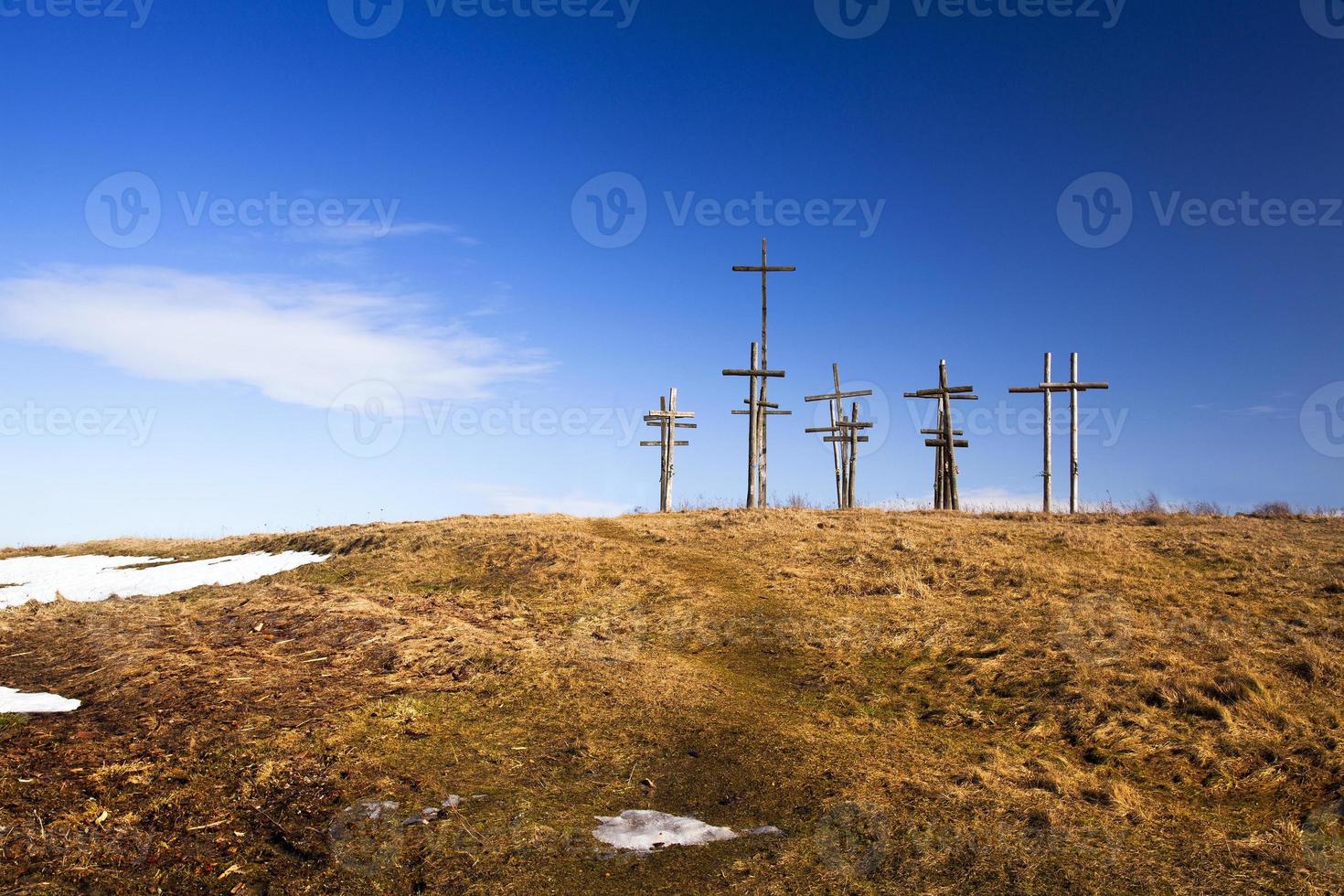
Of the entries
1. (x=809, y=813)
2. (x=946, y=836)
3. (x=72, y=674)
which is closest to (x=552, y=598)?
(x=72, y=674)

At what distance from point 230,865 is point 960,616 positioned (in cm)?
1102

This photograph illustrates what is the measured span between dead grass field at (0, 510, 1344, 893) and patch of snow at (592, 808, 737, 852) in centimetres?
15

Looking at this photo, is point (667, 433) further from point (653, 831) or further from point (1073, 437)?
point (653, 831)

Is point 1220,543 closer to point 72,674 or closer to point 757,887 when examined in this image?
point 757,887

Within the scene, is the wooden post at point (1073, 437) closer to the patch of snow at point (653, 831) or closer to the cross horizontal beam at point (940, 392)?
the cross horizontal beam at point (940, 392)

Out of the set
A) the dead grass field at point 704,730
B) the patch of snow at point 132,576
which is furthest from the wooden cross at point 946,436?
the patch of snow at point 132,576

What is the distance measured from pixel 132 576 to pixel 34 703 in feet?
39.6

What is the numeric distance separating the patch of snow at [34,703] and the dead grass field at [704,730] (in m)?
0.24

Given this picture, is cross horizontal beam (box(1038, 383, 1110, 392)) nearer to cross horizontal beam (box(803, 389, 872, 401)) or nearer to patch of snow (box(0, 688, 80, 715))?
cross horizontal beam (box(803, 389, 872, 401))

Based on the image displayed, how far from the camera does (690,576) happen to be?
16.1 m

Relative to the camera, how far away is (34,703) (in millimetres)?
9164

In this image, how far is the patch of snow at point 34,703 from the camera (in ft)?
29.4
